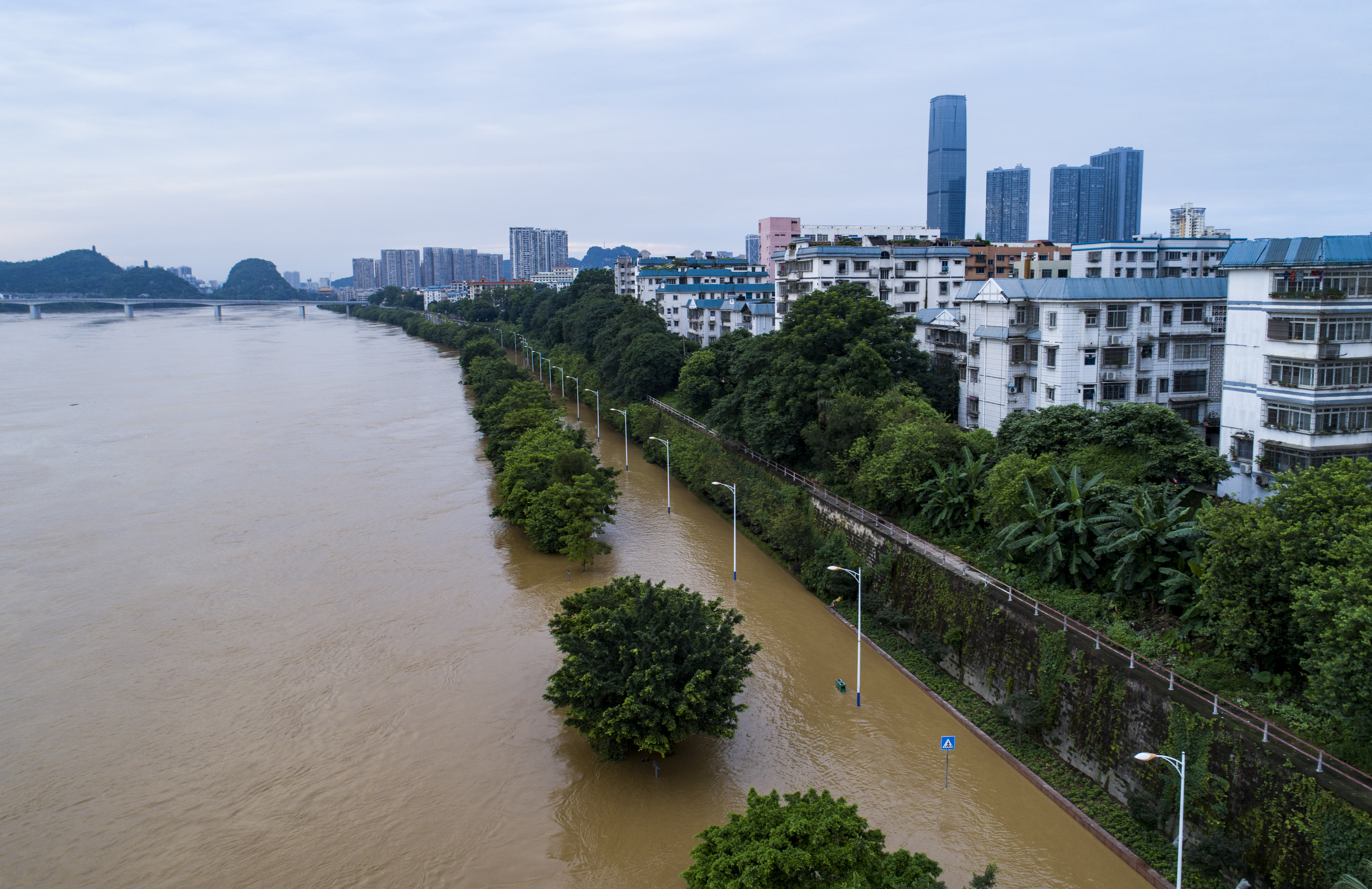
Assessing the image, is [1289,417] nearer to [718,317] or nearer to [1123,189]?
[718,317]

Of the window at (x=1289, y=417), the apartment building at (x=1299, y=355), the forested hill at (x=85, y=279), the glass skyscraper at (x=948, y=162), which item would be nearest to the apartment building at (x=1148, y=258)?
the apartment building at (x=1299, y=355)

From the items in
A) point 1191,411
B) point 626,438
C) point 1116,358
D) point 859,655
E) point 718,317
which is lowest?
point 859,655

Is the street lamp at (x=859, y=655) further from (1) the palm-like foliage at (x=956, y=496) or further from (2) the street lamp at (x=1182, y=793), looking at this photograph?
(2) the street lamp at (x=1182, y=793)

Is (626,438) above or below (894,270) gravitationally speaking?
below

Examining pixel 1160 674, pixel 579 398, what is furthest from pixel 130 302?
pixel 1160 674

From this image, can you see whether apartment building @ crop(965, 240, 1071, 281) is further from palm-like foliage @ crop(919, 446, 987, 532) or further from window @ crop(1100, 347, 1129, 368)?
palm-like foliage @ crop(919, 446, 987, 532)

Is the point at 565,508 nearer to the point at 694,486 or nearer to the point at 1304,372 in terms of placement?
the point at 694,486
